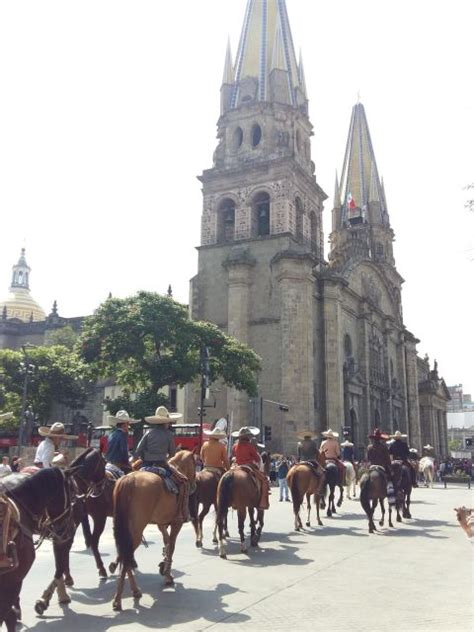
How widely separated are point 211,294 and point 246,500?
34.4 meters

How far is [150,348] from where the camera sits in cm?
3238

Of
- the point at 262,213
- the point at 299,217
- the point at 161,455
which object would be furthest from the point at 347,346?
the point at 161,455

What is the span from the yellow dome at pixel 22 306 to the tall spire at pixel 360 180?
46358 mm

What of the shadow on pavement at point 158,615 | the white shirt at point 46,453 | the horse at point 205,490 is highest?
the white shirt at point 46,453

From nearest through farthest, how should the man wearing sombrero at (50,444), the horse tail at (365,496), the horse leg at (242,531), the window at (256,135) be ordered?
the man wearing sombrero at (50,444), the horse leg at (242,531), the horse tail at (365,496), the window at (256,135)

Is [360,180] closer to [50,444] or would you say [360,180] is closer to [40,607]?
[50,444]

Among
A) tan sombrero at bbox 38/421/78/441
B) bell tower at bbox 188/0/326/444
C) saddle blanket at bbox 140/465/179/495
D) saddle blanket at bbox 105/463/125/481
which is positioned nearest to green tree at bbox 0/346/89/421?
bell tower at bbox 188/0/326/444

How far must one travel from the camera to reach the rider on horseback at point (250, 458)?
11.7m

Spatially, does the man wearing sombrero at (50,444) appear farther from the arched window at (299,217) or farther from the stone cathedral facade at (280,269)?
the arched window at (299,217)

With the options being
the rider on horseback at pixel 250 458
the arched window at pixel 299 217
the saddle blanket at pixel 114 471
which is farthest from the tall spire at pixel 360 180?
the saddle blanket at pixel 114 471

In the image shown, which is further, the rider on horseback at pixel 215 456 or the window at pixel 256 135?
the window at pixel 256 135

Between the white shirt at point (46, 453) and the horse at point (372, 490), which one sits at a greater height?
the white shirt at point (46, 453)

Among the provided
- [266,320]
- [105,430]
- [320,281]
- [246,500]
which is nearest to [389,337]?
[320,281]

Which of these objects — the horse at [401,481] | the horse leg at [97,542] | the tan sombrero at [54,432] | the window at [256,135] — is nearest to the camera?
the horse leg at [97,542]
